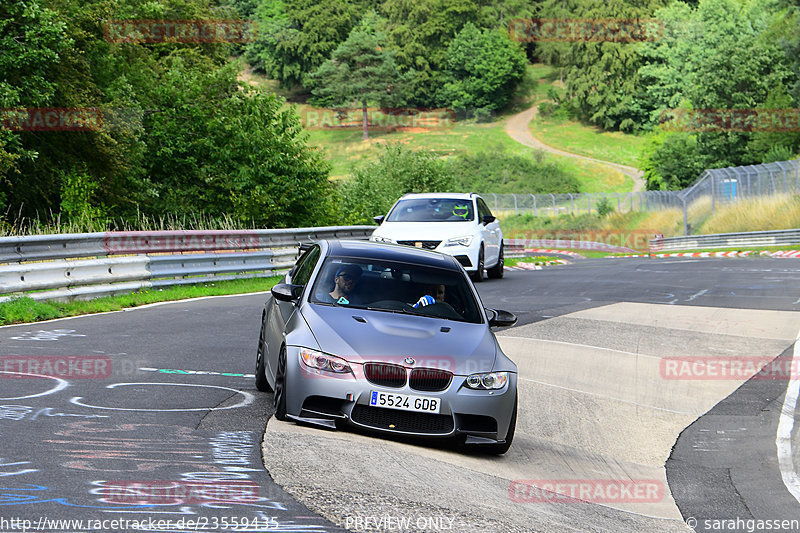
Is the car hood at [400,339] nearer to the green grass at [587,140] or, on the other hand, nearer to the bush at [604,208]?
the bush at [604,208]

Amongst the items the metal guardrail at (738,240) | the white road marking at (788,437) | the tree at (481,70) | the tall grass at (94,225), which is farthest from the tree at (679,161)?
the white road marking at (788,437)

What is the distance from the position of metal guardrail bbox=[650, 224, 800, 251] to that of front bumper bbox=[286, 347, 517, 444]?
39.5 m

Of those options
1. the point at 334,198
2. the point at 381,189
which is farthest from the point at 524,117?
the point at 334,198

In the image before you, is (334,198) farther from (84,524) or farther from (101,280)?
(84,524)

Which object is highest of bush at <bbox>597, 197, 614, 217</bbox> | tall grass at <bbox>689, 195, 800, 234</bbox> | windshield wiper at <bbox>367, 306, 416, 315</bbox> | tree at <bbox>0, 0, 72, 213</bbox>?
tree at <bbox>0, 0, 72, 213</bbox>

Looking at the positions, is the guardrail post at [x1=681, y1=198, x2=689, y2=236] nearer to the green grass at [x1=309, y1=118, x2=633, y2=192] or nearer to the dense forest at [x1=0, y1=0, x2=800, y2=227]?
the dense forest at [x1=0, y1=0, x2=800, y2=227]

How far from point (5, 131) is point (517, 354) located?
15891 millimetres

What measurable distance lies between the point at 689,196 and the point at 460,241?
134 feet

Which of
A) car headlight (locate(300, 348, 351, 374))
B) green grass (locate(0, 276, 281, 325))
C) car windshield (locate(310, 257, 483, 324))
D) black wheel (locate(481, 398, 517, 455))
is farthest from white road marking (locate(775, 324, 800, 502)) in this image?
green grass (locate(0, 276, 281, 325))

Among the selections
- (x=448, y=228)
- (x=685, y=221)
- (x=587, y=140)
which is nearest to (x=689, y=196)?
(x=685, y=221)

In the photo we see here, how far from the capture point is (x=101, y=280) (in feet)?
55.3

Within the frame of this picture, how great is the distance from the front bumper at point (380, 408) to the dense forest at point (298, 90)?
669 inches

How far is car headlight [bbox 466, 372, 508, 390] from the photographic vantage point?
7.96m

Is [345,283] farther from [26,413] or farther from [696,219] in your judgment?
[696,219]
